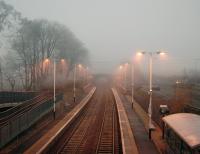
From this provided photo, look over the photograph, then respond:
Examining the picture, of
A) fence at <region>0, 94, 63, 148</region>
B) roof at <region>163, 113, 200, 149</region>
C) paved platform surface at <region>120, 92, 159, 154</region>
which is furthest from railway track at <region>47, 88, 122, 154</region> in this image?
roof at <region>163, 113, 200, 149</region>

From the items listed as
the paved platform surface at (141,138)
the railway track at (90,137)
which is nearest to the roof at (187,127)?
the paved platform surface at (141,138)

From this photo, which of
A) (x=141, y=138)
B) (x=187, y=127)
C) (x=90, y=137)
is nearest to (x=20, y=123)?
(x=90, y=137)

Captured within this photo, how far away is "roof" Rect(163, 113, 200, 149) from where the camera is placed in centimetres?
1631

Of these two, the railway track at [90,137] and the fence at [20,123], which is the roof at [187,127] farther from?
the fence at [20,123]

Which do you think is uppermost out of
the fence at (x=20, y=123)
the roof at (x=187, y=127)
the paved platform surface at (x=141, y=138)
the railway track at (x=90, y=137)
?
the roof at (x=187, y=127)

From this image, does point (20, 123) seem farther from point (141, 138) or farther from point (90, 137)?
point (141, 138)

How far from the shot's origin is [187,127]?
1962 cm

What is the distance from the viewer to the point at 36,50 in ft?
261

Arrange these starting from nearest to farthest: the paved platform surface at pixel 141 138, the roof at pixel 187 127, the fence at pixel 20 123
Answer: the roof at pixel 187 127
the fence at pixel 20 123
the paved platform surface at pixel 141 138

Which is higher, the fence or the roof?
the roof

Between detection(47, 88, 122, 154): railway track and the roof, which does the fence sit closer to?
detection(47, 88, 122, 154): railway track

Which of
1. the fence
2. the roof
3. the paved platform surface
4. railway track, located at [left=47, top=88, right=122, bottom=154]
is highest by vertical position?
the roof

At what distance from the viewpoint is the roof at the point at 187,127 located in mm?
16309

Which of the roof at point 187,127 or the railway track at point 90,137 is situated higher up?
the roof at point 187,127
